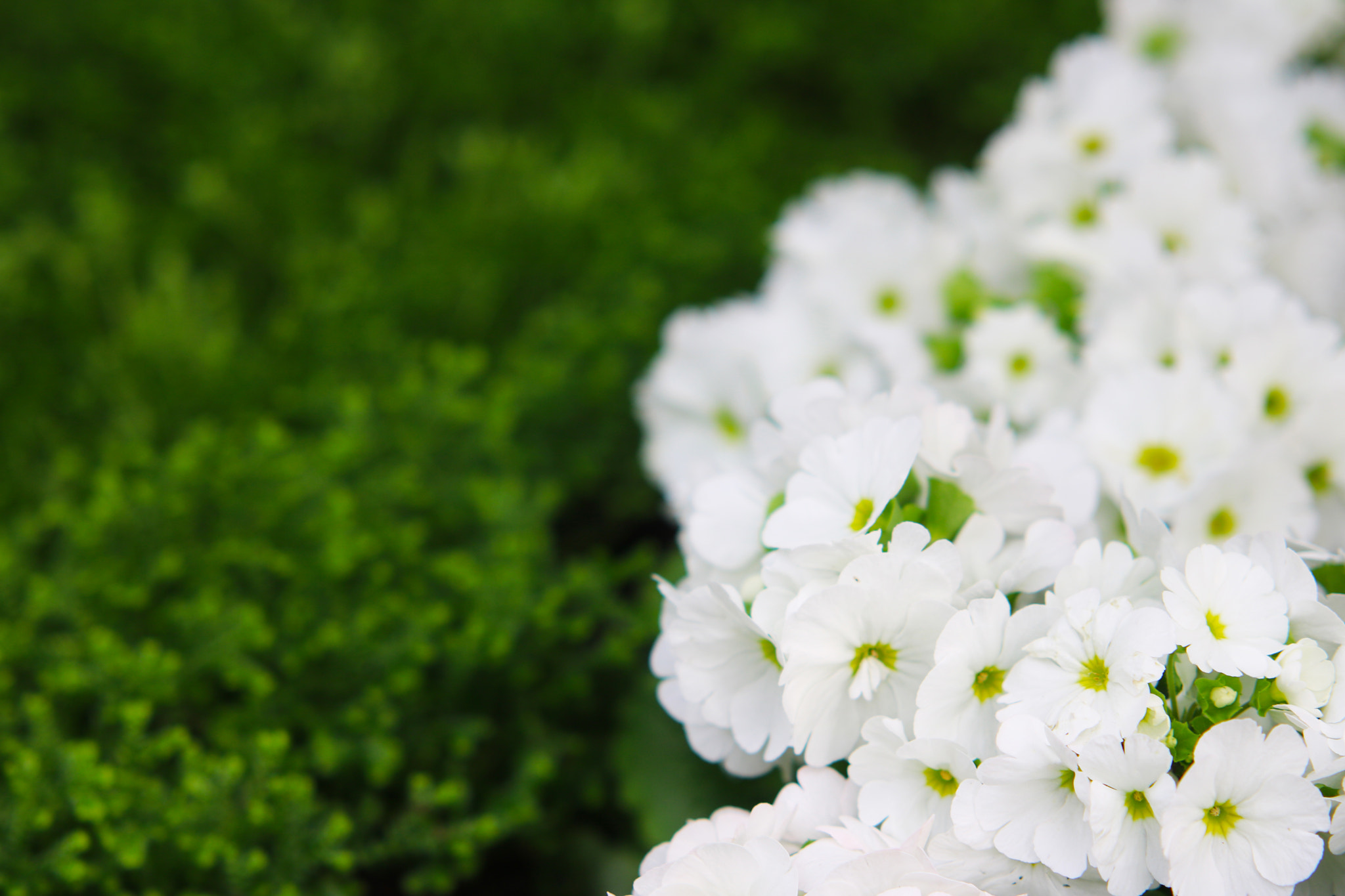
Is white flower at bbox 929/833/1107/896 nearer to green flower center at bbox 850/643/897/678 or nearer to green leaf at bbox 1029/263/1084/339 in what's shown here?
green flower center at bbox 850/643/897/678

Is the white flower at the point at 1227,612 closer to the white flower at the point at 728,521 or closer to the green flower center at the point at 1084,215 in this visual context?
the white flower at the point at 728,521

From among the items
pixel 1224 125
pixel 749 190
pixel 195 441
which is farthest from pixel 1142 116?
pixel 195 441

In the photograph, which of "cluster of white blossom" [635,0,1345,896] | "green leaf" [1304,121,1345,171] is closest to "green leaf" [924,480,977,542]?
"cluster of white blossom" [635,0,1345,896]

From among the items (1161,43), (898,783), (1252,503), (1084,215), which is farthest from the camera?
(1161,43)

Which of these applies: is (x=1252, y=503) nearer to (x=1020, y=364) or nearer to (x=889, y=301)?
(x=1020, y=364)

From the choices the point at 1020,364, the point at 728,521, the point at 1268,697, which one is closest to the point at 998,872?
the point at 1268,697

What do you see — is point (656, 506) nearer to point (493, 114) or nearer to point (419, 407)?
point (419, 407)
